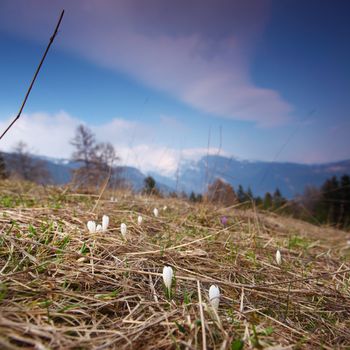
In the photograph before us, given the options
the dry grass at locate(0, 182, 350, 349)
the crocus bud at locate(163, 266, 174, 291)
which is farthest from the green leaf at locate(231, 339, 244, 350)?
the crocus bud at locate(163, 266, 174, 291)

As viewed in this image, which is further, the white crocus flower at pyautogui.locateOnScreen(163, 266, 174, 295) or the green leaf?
the white crocus flower at pyautogui.locateOnScreen(163, 266, 174, 295)

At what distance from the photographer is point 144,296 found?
4.04 ft

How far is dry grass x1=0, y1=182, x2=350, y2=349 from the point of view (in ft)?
3.08

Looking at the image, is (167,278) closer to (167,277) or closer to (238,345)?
(167,277)

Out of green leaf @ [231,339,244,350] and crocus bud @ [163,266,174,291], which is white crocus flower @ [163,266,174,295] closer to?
crocus bud @ [163,266,174,291]

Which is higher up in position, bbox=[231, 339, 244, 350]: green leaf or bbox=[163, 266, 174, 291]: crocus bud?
bbox=[163, 266, 174, 291]: crocus bud

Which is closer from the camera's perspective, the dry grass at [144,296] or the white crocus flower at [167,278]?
the dry grass at [144,296]

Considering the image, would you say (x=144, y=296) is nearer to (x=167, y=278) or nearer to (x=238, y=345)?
(x=167, y=278)

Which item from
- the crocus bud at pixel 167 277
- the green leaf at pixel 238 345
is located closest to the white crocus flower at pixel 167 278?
the crocus bud at pixel 167 277

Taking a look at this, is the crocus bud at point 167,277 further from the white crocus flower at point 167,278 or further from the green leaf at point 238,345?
the green leaf at point 238,345

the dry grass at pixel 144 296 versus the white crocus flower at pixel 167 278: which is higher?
the white crocus flower at pixel 167 278

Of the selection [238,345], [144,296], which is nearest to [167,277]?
[144,296]

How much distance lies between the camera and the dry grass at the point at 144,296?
3.08ft

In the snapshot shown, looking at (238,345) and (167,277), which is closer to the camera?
(238,345)
